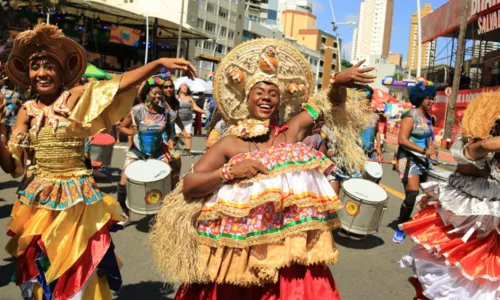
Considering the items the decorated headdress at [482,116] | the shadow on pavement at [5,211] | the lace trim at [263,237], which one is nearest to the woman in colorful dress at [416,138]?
the decorated headdress at [482,116]

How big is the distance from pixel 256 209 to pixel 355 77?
103 centimetres

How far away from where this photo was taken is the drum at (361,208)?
6.13 m

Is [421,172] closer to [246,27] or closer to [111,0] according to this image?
[111,0]

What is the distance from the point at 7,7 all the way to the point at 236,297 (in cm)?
1855

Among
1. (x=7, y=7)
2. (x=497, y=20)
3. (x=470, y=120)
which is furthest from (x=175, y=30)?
(x=470, y=120)

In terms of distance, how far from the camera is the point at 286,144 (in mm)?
2914

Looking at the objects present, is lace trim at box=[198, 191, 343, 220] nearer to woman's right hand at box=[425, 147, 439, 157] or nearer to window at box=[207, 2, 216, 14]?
woman's right hand at box=[425, 147, 439, 157]

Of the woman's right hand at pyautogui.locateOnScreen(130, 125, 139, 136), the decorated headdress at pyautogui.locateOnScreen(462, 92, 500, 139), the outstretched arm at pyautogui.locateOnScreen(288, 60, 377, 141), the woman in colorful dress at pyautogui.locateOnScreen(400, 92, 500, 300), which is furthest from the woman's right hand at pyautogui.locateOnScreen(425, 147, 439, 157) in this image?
the woman's right hand at pyautogui.locateOnScreen(130, 125, 139, 136)

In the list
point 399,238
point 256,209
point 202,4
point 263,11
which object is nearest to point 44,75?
point 256,209

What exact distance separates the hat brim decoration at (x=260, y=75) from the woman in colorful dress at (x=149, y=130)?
3445 mm

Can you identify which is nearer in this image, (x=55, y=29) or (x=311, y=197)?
(x=311, y=197)

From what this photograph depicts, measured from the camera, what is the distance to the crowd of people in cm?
274

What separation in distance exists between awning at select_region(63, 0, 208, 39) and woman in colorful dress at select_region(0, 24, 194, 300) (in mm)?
28232

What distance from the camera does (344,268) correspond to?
5.37 meters
